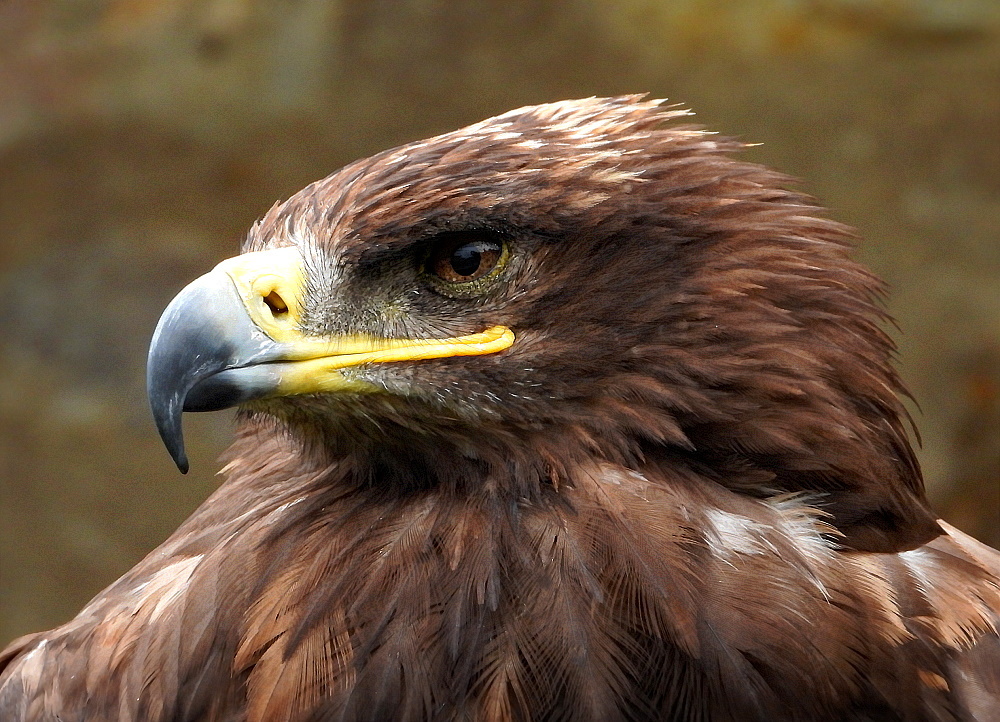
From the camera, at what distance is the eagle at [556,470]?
171 cm

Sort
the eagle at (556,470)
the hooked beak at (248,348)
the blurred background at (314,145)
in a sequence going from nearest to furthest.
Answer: the eagle at (556,470)
the hooked beak at (248,348)
the blurred background at (314,145)

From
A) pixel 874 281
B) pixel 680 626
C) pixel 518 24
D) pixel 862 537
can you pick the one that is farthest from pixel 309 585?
pixel 518 24

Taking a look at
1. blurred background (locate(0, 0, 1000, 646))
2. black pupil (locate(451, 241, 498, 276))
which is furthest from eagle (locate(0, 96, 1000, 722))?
blurred background (locate(0, 0, 1000, 646))

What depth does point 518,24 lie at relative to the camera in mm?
4961

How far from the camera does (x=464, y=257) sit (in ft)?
6.29

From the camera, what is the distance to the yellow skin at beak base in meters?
1.90

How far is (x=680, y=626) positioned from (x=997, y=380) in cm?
388

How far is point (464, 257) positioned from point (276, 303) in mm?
321

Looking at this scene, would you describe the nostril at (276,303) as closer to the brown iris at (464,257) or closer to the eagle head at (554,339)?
the eagle head at (554,339)

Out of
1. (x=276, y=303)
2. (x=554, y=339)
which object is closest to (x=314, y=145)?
(x=276, y=303)

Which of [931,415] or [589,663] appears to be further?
[931,415]

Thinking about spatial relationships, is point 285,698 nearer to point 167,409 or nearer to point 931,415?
point 167,409

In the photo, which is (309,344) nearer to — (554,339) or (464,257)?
(464,257)

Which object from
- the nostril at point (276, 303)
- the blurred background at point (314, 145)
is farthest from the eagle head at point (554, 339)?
the blurred background at point (314, 145)
